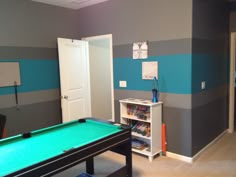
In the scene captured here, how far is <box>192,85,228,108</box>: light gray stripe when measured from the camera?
10.8 feet

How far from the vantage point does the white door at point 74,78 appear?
420 centimetres

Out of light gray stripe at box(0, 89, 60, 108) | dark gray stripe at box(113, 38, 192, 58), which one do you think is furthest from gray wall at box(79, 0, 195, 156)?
light gray stripe at box(0, 89, 60, 108)

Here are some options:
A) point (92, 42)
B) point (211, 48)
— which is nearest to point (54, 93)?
point (92, 42)

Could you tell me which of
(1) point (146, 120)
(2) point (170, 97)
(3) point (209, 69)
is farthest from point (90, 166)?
(3) point (209, 69)

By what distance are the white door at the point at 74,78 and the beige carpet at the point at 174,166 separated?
4.26 feet

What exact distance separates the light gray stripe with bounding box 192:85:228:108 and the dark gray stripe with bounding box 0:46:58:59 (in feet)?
9.32

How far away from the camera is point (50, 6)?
416 cm

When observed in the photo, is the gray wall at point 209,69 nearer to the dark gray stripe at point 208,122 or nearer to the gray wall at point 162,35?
the dark gray stripe at point 208,122

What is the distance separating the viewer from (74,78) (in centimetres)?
439

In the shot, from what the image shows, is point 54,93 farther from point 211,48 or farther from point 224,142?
point 224,142

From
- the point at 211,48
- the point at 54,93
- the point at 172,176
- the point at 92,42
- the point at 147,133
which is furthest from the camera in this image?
the point at 92,42

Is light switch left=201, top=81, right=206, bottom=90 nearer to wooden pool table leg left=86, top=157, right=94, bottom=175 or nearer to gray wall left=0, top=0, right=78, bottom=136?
wooden pool table leg left=86, top=157, right=94, bottom=175

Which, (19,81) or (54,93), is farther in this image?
(54,93)

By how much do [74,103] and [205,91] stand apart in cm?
257
